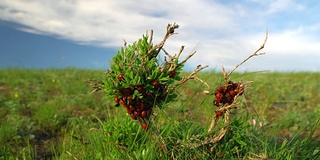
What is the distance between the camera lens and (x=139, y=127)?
3414 mm

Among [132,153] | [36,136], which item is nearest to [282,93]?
[36,136]

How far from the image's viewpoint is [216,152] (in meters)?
3.27

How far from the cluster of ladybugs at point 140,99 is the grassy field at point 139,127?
0.73 feet

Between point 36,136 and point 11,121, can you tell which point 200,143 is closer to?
point 36,136

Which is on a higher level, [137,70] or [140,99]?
[137,70]

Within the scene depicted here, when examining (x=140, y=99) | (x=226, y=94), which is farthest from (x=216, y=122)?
(x=140, y=99)

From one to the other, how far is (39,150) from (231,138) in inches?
127

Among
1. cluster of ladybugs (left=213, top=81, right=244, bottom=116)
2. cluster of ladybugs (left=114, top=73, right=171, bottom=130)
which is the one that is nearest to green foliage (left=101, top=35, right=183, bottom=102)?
cluster of ladybugs (left=114, top=73, right=171, bottom=130)

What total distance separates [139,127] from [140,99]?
53 centimetres

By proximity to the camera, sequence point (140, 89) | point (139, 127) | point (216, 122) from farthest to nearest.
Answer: point (139, 127)
point (216, 122)
point (140, 89)

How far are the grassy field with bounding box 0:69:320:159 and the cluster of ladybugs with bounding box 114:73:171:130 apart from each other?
22 centimetres

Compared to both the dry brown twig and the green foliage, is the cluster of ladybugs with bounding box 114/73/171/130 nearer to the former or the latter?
the green foliage

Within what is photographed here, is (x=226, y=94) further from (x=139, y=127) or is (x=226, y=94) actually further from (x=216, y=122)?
(x=139, y=127)

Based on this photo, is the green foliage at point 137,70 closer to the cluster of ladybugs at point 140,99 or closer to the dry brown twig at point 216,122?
the cluster of ladybugs at point 140,99
